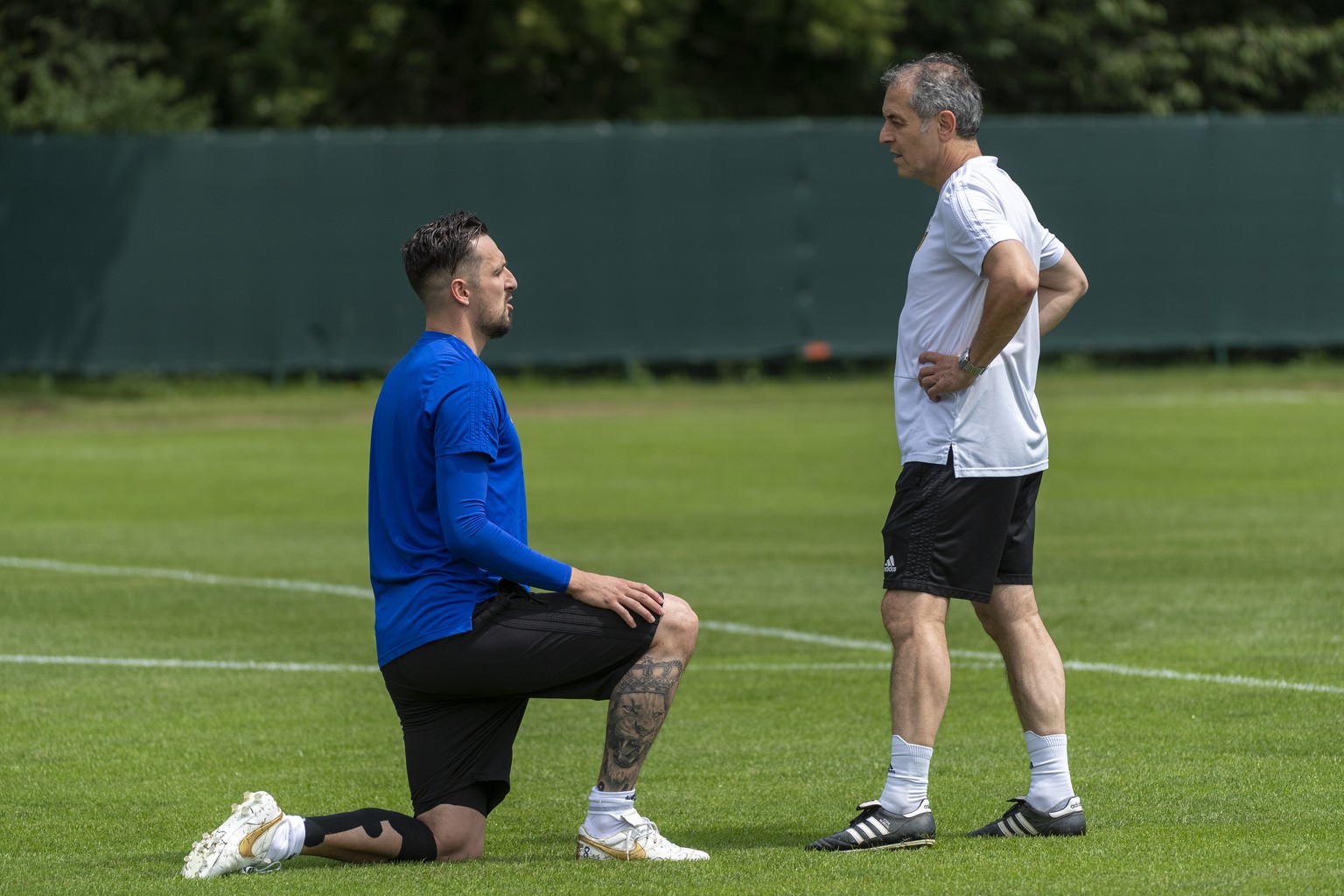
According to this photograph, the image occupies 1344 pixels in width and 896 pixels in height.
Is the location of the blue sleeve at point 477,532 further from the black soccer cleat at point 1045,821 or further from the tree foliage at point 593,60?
the tree foliage at point 593,60

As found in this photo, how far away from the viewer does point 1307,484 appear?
16422mm

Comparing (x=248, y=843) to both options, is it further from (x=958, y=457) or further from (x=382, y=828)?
(x=958, y=457)

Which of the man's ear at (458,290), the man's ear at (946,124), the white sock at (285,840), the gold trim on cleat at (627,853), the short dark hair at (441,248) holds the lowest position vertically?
the gold trim on cleat at (627,853)

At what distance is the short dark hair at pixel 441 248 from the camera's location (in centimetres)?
569

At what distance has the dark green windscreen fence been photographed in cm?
2533

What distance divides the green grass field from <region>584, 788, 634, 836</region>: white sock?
169mm

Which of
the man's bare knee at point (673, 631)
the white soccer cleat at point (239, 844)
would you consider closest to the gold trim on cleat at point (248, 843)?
the white soccer cleat at point (239, 844)

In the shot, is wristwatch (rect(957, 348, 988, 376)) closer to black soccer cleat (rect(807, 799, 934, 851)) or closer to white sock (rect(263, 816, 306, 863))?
black soccer cleat (rect(807, 799, 934, 851))

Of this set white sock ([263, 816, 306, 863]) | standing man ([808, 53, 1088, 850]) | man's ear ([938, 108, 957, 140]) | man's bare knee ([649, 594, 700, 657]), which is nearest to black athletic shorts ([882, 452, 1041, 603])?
standing man ([808, 53, 1088, 850])

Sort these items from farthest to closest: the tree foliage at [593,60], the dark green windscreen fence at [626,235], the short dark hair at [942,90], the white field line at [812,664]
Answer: the tree foliage at [593,60] < the dark green windscreen fence at [626,235] < the white field line at [812,664] < the short dark hair at [942,90]

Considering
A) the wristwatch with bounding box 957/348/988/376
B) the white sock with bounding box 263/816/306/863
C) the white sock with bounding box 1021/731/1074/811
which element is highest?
the wristwatch with bounding box 957/348/988/376

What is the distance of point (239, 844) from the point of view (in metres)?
5.39

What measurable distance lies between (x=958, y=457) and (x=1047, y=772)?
0.96 meters

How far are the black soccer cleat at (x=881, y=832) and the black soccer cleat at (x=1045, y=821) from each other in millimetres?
302
